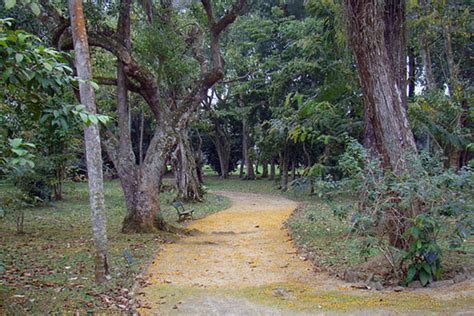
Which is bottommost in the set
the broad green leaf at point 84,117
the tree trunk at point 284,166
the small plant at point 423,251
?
the small plant at point 423,251

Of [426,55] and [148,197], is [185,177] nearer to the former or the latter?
[148,197]

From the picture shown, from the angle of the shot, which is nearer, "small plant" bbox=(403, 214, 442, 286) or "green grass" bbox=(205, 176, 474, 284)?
"small plant" bbox=(403, 214, 442, 286)

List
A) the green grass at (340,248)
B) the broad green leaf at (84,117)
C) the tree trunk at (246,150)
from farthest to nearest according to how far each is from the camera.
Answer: the tree trunk at (246,150)
the green grass at (340,248)
the broad green leaf at (84,117)

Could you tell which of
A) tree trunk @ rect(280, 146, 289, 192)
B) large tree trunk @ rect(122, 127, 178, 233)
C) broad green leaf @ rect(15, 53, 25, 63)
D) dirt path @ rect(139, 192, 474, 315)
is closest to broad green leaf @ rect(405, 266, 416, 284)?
dirt path @ rect(139, 192, 474, 315)

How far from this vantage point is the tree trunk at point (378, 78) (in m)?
6.81

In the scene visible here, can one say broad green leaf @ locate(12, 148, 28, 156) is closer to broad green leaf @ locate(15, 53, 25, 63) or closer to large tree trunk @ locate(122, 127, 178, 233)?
broad green leaf @ locate(15, 53, 25, 63)

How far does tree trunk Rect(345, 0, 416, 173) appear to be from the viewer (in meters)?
6.81

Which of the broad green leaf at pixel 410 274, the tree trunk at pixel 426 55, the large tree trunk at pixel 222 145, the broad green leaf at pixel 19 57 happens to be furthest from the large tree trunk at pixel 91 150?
the large tree trunk at pixel 222 145

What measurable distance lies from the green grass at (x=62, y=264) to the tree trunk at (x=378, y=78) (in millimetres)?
4454

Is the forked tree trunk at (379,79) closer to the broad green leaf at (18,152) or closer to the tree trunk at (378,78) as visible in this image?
the tree trunk at (378,78)

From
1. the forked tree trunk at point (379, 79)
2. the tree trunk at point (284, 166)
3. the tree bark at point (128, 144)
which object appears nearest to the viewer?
the forked tree trunk at point (379, 79)

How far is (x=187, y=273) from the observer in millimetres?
7719

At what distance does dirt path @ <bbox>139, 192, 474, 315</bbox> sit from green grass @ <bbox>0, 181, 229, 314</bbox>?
0.41 meters

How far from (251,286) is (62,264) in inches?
127
